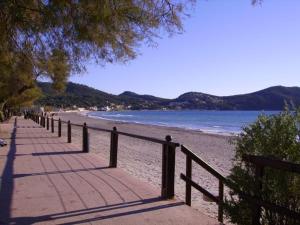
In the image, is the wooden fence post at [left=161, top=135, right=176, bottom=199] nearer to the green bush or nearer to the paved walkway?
the paved walkway

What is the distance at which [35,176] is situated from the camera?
11.0 m

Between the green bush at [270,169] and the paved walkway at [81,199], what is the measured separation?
40.7 inches

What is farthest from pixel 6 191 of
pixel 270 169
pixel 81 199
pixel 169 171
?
pixel 270 169

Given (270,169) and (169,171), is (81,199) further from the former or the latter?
(270,169)

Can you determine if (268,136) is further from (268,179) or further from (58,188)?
(58,188)

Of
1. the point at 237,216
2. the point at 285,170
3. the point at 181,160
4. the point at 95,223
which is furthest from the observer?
the point at 181,160

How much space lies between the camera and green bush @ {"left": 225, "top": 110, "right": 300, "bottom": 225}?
5.43m

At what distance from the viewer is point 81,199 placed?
8242 mm

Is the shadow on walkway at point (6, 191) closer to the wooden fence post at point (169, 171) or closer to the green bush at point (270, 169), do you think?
the wooden fence post at point (169, 171)

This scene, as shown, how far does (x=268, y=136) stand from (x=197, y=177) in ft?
31.6

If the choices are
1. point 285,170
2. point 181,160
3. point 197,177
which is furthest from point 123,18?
point 181,160

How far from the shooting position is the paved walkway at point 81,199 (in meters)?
6.92

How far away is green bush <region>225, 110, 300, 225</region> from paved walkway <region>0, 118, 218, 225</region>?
1034mm

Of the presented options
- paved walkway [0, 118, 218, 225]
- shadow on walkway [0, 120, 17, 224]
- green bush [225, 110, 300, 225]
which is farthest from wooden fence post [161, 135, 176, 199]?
shadow on walkway [0, 120, 17, 224]
